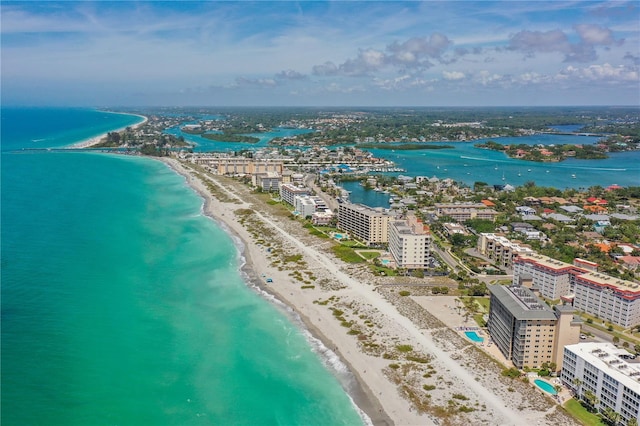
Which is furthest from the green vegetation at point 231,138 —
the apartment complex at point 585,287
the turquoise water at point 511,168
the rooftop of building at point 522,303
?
the rooftop of building at point 522,303

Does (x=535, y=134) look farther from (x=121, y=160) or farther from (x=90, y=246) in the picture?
(x=90, y=246)

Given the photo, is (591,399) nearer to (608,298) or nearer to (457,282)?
(608,298)

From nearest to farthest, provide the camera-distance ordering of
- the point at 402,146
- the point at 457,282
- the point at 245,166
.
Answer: the point at 457,282 → the point at 245,166 → the point at 402,146

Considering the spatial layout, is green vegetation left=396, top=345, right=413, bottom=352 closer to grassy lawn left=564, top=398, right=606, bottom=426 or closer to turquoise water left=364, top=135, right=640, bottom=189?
grassy lawn left=564, top=398, right=606, bottom=426

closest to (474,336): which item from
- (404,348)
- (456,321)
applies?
(456,321)

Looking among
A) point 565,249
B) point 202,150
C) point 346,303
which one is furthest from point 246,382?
point 202,150

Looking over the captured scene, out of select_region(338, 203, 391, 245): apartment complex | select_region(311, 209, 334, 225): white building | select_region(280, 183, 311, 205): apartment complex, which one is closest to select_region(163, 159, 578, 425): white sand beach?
select_region(338, 203, 391, 245): apartment complex

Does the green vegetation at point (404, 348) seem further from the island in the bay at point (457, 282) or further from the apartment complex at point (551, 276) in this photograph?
the apartment complex at point (551, 276)
